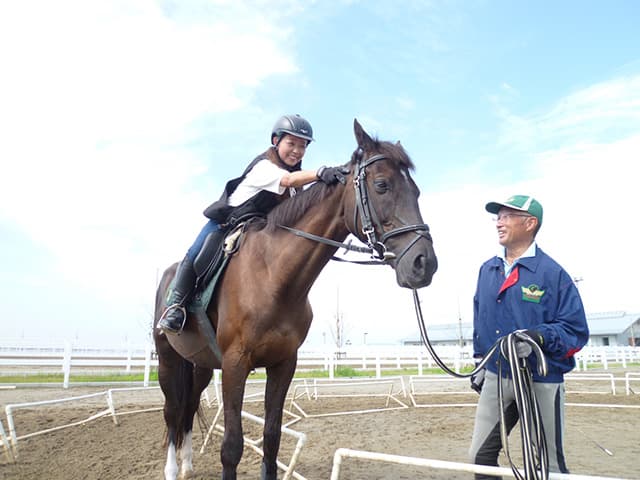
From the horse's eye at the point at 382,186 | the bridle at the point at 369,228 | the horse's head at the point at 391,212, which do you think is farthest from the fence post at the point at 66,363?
the horse's eye at the point at 382,186

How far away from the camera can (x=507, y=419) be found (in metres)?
2.93

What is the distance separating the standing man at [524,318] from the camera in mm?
2578

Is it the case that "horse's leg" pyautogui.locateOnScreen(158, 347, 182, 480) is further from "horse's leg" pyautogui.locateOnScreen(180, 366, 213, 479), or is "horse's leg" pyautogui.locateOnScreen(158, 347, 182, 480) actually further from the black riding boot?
the black riding boot

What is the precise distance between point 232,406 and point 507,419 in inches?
76.8

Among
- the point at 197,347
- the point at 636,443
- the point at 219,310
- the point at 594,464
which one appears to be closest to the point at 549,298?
the point at 219,310

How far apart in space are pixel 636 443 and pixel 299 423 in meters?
5.41

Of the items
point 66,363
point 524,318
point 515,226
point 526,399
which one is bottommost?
point 66,363

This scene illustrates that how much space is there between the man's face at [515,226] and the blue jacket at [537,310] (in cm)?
15

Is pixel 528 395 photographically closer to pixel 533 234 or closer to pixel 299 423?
pixel 533 234

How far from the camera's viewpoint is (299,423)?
8.20 metres

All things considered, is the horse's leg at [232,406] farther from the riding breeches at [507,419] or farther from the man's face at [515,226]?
the man's face at [515,226]

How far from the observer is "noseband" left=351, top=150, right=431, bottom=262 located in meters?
2.80

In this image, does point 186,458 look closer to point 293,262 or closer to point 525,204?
point 293,262

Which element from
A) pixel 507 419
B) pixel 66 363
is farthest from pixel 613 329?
pixel 507 419
